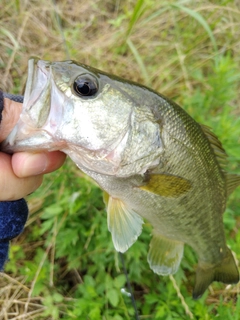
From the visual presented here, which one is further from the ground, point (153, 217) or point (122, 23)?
point (122, 23)

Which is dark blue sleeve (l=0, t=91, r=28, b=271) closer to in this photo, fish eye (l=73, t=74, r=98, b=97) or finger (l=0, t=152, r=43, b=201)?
finger (l=0, t=152, r=43, b=201)

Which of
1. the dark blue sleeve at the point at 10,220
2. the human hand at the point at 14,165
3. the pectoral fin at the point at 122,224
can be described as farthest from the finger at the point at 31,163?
the pectoral fin at the point at 122,224

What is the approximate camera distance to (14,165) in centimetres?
112

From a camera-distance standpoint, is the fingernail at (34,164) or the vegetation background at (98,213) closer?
the fingernail at (34,164)

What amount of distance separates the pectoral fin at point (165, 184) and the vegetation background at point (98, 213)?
0.64m

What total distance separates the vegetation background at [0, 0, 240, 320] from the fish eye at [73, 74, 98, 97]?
2.85ft

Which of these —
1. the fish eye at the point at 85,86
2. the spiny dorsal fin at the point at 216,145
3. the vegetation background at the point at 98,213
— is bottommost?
the vegetation background at the point at 98,213

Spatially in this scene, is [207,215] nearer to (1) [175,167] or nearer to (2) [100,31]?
(1) [175,167]

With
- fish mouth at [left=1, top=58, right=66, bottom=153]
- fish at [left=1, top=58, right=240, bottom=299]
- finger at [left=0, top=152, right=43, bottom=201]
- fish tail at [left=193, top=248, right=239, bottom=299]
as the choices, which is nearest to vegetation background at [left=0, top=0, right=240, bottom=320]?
fish tail at [left=193, top=248, right=239, bottom=299]

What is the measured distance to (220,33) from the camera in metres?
3.55

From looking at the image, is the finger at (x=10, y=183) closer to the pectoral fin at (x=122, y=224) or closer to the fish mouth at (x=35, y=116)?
the fish mouth at (x=35, y=116)

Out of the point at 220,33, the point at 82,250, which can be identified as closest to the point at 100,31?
the point at 220,33

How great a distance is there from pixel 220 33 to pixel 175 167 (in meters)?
2.81

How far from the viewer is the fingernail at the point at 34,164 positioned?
112cm
